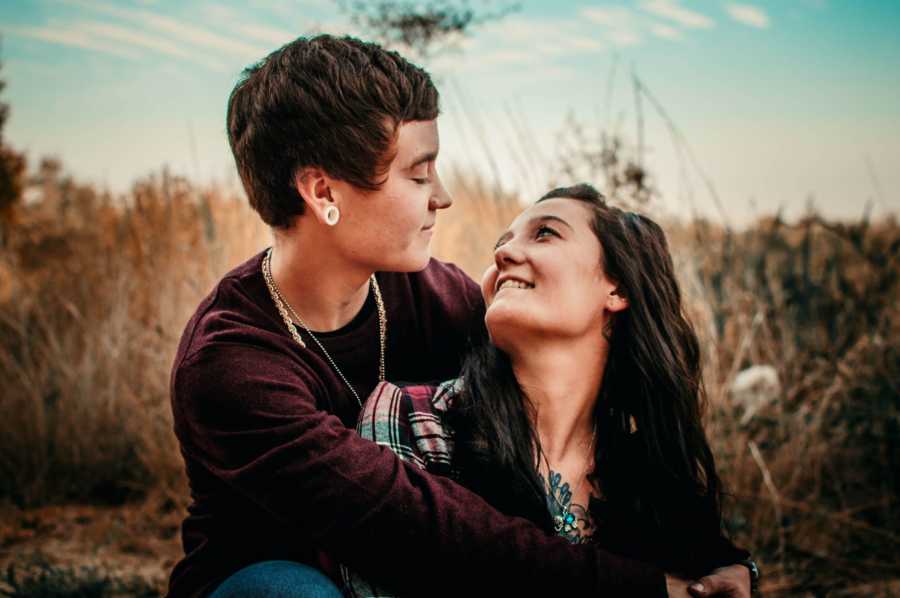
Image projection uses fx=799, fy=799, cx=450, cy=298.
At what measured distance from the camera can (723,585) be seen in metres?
1.89

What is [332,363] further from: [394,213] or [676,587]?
[676,587]

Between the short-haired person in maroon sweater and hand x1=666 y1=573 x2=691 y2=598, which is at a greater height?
the short-haired person in maroon sweater

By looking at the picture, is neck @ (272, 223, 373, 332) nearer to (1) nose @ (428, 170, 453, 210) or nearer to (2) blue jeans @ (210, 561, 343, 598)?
(1) nose @ (428, 170, 453, 210)

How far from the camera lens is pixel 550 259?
206 cm

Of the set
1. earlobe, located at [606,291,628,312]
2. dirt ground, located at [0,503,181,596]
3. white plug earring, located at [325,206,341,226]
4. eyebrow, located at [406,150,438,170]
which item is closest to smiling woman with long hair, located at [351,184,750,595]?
earlobe, located at [606,291,628,312]

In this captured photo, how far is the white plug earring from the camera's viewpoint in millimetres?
2209

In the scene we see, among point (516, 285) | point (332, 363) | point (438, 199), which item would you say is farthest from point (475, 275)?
point (516, 285)

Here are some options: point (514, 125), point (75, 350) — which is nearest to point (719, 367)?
point (514, 125)

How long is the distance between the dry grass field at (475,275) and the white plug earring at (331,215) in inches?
74.1

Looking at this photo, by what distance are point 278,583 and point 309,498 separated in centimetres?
20

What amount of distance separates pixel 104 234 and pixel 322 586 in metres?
4.43

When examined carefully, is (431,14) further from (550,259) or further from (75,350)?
(75,350)

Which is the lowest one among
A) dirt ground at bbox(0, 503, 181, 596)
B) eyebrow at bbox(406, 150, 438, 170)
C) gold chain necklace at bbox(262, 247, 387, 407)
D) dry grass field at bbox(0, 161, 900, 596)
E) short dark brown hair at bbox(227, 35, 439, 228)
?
dirt ground at bbox(0, 503, 181, 596)

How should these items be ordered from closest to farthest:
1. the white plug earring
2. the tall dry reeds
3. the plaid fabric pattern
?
the plaid fabric pattern < the white plug earring < the tall dry reeds
